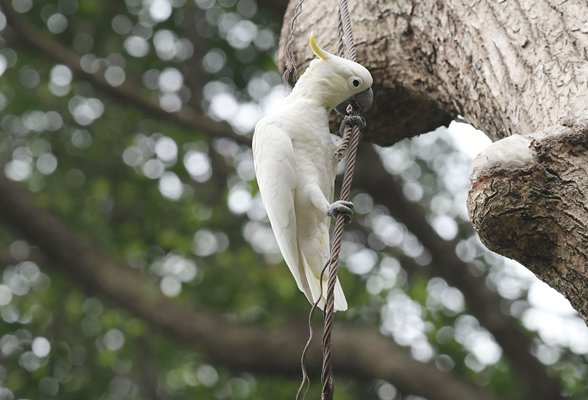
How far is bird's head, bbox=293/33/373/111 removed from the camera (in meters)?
1.88

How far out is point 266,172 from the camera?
183 centimetres

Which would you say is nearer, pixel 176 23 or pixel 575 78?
pixel 575 78

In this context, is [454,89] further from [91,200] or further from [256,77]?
[91,200]

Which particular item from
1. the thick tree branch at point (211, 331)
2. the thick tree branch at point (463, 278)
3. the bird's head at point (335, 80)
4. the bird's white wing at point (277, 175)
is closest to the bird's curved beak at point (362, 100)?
the bird's head at point (335, 80)

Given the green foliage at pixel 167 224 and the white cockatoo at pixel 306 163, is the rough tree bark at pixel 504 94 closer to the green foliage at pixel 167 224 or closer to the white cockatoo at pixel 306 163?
the white cockatoo at pixel 306 163

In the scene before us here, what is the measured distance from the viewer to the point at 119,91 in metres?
4.66

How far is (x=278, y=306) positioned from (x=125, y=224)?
47.2 inches

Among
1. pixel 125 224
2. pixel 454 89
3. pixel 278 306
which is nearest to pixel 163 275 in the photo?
pixel 125 224

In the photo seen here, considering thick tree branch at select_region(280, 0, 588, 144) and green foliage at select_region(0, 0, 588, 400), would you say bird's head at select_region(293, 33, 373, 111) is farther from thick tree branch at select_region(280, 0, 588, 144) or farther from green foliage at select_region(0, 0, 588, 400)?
green foliage at select_region(0, 0, 588, 400)

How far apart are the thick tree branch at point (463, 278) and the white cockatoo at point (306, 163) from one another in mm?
2672

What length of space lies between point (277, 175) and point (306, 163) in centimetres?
8

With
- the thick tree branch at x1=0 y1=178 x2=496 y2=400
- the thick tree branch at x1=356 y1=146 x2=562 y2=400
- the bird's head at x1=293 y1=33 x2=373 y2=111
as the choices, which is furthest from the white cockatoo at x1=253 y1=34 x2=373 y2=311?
the thick tree branch at x1=356 y1=146 x2=562 y2=400

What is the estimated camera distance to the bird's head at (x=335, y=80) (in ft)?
6.16

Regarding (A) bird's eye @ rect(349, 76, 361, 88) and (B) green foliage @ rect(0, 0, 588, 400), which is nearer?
(A) bird's eye @ rect(349, 76, 361, 88)
